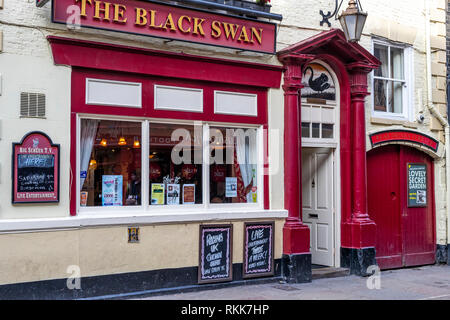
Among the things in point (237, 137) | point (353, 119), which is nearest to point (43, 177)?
point (237, 137)

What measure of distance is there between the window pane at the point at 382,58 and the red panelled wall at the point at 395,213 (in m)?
1.53

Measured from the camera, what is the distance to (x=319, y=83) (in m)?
10.6

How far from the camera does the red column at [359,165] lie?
10438 mm

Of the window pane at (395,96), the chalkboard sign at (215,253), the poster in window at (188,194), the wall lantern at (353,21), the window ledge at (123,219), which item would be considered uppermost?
the wall lantern at (353,21)

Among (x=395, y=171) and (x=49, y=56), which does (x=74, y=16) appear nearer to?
(x=49, y=56)

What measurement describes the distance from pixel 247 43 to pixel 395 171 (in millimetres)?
4482

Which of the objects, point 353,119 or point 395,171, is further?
point 395,171

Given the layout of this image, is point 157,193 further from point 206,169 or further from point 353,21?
point 353,21

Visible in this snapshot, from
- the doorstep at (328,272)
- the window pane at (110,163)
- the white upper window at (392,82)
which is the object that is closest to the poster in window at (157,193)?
the window pane at (110,163)

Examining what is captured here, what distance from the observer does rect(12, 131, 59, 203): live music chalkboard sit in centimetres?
736

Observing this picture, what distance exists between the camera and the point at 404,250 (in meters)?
11.5

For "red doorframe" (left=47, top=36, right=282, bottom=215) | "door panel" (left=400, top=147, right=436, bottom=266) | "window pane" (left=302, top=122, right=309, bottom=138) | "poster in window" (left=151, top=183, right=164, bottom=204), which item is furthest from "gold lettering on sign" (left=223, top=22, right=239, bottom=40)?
"door panel" (left=400, top=147, right=436, bottom=266)

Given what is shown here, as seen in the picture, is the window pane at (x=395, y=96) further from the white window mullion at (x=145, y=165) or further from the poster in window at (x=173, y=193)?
the white window mullion at (x=145, y=165)

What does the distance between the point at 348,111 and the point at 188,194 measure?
365cm
